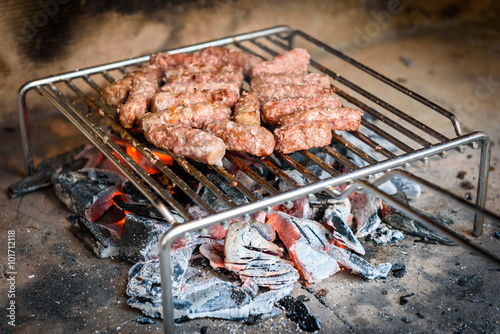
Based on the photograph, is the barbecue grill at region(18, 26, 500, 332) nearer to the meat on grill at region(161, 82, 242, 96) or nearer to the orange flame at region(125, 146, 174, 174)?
the orange flame at region(125, 146, 174, 174)

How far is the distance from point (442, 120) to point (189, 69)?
2.73 meters

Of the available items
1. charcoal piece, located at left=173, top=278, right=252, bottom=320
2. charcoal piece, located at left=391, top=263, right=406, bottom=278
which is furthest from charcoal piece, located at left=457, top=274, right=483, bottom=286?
charcoal piece, located at left=173, top=278, right=252, bottom=320

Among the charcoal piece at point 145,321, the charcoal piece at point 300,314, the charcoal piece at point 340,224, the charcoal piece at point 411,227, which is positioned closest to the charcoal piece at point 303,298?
the charcoal piece at point 300,314

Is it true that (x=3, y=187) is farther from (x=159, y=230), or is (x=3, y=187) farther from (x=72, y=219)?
(x=159, y=230)

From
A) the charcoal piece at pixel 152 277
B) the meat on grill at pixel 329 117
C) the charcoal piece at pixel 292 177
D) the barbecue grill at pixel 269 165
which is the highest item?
the meat on grill at pixel 329 117

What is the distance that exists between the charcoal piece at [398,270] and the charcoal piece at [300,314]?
0.68 metres

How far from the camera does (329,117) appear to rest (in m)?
3.67

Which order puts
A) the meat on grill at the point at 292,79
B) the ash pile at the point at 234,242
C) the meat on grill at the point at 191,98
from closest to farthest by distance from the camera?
the ash pile at the point at 234,242, the meat on grill at the point at 191,98, the meat on grill at the point at 292,79

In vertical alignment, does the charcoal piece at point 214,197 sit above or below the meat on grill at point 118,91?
below

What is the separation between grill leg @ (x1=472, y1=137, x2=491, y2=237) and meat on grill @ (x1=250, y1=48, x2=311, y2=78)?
1.46 m

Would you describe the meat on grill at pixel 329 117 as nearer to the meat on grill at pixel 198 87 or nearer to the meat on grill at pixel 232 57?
the meat on grill at pixel 198 87

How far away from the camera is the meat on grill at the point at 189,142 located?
3.31 meters

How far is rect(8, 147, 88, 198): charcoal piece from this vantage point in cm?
435

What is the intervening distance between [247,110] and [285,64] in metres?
0.85
